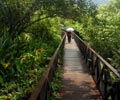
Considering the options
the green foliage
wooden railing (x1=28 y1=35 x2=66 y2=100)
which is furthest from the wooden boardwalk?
wooden railing (x1=28 y1=35 x2=66 y2=100)

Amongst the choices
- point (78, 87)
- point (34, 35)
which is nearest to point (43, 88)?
point (78, 87)

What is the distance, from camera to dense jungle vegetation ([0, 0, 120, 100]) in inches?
350

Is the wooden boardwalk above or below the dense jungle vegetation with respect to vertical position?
below

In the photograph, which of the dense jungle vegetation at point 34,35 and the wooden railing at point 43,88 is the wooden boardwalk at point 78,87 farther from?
Answer: the wooden railing at point 43,88

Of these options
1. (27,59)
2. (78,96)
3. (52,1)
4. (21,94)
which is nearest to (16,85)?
(21,94)

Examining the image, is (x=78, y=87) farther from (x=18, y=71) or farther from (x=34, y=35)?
(x=34, y=35)

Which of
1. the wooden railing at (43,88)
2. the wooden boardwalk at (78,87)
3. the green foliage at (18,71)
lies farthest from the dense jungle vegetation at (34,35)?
the wooden boardwalk at (78,87)

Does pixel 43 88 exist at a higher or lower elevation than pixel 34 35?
higher

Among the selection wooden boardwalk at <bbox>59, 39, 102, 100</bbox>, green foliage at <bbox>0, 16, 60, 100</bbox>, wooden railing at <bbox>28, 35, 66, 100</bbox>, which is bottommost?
wooden boardwalk at <bbox>59, 39, 102, 100</bbox>

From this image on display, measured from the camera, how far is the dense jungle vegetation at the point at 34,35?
29.2 ft

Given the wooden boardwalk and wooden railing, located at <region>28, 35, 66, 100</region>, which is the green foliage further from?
the wooden boardwalk

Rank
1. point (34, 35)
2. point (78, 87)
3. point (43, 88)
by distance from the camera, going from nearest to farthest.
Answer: point (43, 88), point (78, 87), point (34, 35)

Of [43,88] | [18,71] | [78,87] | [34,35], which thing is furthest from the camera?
[34,35]

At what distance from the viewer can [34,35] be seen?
20625mm
